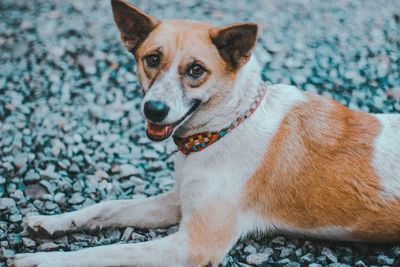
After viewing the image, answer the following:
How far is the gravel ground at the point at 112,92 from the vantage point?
4113 millimetres

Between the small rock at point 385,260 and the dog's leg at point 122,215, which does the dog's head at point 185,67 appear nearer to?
the dog's leg at point 122,215

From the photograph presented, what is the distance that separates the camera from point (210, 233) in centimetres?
365

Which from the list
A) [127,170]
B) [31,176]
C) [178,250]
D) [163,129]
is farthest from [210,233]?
[31,176]

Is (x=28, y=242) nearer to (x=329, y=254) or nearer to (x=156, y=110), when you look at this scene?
(x=156, y=110)

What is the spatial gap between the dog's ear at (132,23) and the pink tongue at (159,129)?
62 cm

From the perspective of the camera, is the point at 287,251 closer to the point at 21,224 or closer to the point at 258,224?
the point at 258,224

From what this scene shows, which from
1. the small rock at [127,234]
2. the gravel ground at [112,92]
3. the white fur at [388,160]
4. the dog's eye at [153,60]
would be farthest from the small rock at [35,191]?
the white fur at [388,160]

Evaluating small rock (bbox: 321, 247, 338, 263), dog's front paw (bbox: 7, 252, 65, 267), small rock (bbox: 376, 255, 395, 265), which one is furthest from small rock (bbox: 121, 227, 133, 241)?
small rock (bbox: 376, 255, 395, 265)

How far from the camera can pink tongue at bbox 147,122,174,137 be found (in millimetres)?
3645

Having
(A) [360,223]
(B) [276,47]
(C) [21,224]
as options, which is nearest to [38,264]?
(C) [21,224]

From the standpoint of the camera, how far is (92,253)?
3.70m

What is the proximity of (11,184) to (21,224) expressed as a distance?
1.89 ft

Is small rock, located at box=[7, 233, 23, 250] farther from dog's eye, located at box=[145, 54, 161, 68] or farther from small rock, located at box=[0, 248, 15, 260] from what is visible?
dog's eye, located at box=[145, 54, 161, 68]

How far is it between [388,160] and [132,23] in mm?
1922
